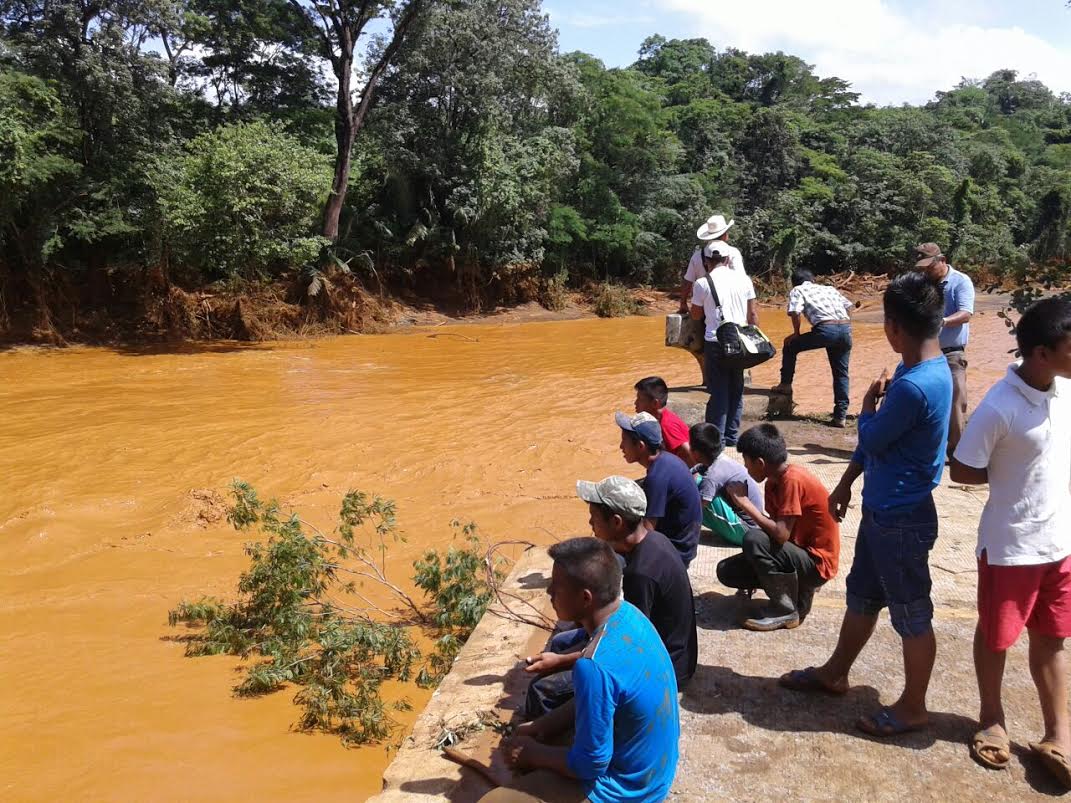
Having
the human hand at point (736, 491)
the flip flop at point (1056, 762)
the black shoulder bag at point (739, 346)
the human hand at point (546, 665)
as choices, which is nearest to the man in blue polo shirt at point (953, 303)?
the black shoulder bag at point (739, 346)

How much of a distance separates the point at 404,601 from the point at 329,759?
1967 mm

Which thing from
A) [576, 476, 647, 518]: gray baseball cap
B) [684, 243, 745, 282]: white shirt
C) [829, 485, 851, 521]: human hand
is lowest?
[829, 485, 851, 521]: human hand

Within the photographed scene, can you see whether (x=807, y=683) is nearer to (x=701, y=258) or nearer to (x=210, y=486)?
(x=701, y=258)

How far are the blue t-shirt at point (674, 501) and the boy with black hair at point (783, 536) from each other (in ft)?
0.70

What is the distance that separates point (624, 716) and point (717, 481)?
99.0 inches

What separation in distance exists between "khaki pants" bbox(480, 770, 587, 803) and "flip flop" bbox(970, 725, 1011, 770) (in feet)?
4.86

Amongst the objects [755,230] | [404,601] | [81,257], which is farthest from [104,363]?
[755,230]

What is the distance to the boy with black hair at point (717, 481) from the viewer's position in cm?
464

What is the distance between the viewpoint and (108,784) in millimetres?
3877

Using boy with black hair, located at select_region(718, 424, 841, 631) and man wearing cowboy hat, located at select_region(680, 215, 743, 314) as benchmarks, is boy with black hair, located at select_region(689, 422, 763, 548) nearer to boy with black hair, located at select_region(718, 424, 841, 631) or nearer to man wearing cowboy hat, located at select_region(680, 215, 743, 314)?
boy with black hair, located at select_region(718, 424, 841, 631)

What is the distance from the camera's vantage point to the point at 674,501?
3.98 m

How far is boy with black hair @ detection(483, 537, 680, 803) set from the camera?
2420 millimetres

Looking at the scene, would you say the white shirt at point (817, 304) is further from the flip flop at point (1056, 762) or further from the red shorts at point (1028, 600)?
the flip flop at point (1056, 762)

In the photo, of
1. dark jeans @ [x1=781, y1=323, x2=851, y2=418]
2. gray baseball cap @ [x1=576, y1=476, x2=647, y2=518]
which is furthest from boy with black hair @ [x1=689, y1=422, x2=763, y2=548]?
dark jeans @ [x1=781, y1=323, x2=851, y2=418]
